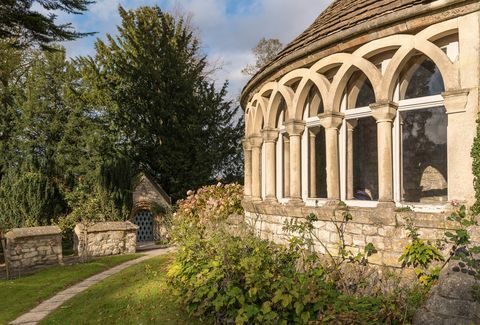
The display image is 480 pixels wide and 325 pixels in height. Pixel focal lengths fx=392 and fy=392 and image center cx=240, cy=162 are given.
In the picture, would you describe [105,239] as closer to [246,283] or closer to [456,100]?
[246,283]

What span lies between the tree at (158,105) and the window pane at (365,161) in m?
11.7

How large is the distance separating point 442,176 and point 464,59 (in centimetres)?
229

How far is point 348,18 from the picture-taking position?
23.3 ft

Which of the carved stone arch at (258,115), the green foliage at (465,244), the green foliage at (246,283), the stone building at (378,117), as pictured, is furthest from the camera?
the carved stone arch at (258,115)

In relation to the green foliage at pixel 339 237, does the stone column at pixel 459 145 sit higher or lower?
higher

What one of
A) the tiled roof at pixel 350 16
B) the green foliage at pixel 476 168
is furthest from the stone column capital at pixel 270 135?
the green foliage at pixel 476 168

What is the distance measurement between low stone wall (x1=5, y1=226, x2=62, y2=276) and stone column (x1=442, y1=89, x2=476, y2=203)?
11.2 meters

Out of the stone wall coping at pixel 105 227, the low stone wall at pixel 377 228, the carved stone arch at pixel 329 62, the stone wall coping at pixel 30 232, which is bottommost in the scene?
the stone wall coping at pixel 105 227

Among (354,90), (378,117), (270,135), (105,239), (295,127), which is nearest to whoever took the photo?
(378,117)

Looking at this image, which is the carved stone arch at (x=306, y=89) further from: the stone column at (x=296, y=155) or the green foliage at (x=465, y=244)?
the green foliage at (x=465, y=244)

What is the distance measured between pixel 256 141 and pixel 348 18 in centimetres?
396

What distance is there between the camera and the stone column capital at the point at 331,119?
711 cm

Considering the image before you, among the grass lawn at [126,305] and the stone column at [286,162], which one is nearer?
the grass lawn at [126,305]

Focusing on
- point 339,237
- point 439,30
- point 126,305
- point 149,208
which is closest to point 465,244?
point 339,237
